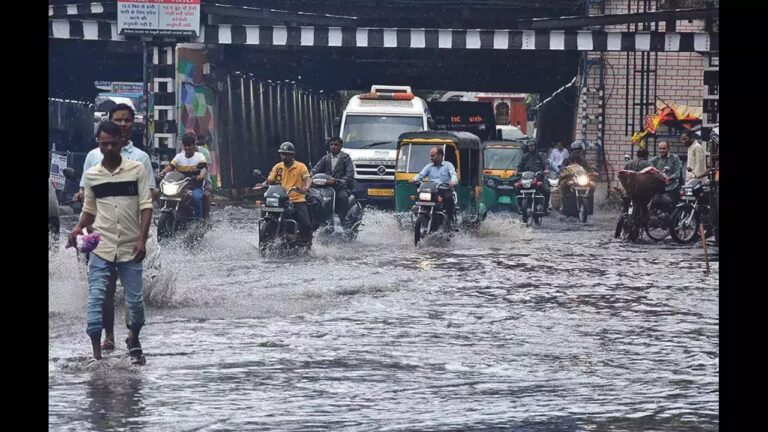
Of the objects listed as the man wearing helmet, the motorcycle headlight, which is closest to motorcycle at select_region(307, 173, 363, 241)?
the man wearing helmet

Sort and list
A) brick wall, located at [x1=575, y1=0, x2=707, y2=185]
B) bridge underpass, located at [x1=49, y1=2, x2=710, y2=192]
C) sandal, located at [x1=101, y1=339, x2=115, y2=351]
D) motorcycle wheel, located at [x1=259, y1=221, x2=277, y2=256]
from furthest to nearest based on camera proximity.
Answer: brick wall, located at [x1=575, y1=0, x2=707, y2=185], bridge underpass, located at [x1=49, y1=2, x2=710, y2=192], motorcycle wheel, located at [x1=259, y1=221, x2=277, y2=256], sandal, located at [x1=101, y1=339, x2=115, y2=351]

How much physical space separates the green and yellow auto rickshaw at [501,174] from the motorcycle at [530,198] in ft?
1.87

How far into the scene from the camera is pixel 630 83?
39.7m

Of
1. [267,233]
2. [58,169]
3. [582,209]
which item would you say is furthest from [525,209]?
[267,233]

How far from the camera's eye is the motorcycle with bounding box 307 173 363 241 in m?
19.9

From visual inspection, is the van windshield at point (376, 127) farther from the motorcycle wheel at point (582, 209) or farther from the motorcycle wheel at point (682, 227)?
the motorcycle wheel at point (682, 227)

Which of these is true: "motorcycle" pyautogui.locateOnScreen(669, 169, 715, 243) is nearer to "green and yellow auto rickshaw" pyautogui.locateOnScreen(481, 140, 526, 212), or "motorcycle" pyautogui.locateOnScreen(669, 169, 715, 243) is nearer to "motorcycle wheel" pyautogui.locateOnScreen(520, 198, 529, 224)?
"motorcycle wheel" pyautogui.locateOnScreen(520, 198, 529, 224)

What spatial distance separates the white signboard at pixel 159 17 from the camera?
3212 cm

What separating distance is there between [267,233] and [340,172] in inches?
102

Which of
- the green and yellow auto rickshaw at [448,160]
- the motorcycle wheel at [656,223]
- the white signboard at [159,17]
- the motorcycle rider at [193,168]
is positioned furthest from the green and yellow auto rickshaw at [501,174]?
the motorcycle rider at [193,168]

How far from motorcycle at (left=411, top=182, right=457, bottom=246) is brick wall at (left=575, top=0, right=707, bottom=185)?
18647 mm

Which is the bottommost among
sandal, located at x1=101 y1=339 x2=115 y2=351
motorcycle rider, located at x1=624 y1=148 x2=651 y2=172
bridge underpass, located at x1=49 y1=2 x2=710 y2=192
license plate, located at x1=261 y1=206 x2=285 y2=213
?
sandal, located at x1=101 y1=339 x2=115 y2=351
